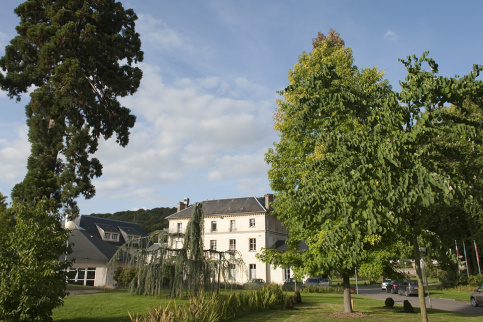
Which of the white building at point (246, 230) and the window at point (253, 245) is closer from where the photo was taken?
the white building at point (246, 230)

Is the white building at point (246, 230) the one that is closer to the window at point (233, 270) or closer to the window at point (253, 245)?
the window at point (253, 245)

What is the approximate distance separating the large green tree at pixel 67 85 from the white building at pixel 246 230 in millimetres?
25235

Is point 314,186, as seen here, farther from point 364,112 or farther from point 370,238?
point 370,238

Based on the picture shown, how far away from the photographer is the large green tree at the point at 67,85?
18438mm

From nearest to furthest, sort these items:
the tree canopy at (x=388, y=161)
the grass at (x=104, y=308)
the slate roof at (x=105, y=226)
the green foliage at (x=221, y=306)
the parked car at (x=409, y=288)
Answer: the tree canopy at (x=388, y=161) < the green foliage at (x=221, y=306) < the grass at (x=104, y=308) < the parked car at (x=409, y=288) < the slate roof at (x=105, y=226)

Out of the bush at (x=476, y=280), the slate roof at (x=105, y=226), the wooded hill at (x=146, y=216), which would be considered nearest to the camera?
the bush at (x=476, y=280)

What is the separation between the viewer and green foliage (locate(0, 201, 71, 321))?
10297 millimetres

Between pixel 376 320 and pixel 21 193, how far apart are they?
58.7 ft

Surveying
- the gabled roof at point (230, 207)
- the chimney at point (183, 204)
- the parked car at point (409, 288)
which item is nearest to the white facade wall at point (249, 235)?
the gabled roof at point (230, 207)

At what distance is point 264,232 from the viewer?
4616cm

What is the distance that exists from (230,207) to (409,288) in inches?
998

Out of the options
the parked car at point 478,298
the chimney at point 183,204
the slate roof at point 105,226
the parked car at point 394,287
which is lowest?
the parked car at point 394,287

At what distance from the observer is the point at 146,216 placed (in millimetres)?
98250

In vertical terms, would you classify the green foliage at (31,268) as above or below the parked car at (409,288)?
above
